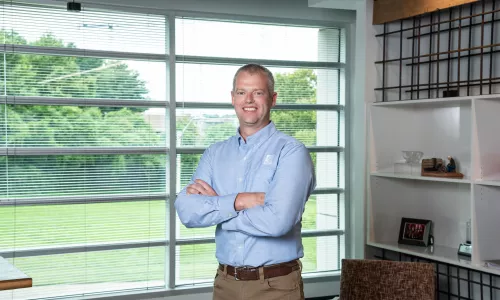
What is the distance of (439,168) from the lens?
4.59 metres

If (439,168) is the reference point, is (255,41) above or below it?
above

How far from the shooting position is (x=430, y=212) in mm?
4941

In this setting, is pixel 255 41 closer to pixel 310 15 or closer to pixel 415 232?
pixel 310 15

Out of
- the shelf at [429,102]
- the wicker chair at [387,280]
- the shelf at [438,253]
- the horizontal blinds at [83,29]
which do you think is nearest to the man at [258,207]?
the wicker chair at [387,280]

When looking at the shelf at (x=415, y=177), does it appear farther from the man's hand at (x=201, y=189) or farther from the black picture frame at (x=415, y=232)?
the man's hand at (x=201, y=189)

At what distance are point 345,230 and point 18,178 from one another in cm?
289

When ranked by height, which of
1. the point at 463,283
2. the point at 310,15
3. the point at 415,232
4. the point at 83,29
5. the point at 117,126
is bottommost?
the point at 463,283

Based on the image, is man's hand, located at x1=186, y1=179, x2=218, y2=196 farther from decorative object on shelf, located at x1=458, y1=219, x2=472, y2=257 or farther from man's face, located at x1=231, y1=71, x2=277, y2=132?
decorative object on shelf, located at x1=458, y1=219, x2=472, y2=257

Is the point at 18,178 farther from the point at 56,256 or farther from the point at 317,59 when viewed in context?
the point at 317,59

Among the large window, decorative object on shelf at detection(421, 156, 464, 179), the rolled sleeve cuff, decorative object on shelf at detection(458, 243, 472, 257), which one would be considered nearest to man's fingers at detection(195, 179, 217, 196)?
the rolled sleeve cuff

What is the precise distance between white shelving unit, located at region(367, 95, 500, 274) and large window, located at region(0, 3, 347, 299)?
113 centimetres

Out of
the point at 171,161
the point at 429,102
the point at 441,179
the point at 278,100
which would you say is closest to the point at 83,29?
the point at 171,161

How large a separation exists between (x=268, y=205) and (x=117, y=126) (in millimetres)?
2814

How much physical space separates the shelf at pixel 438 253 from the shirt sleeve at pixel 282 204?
1.75 m
